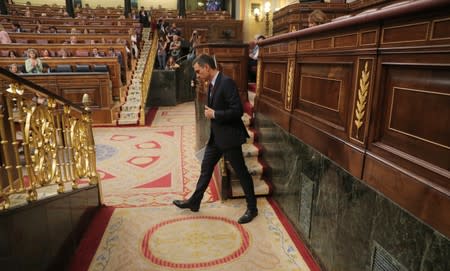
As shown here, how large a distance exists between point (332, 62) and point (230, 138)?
1.09 meters

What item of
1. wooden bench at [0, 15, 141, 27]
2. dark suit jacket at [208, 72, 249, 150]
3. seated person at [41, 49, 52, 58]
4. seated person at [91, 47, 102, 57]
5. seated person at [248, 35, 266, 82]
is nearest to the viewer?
dark suit jacket at [208, 72, 249, 150]

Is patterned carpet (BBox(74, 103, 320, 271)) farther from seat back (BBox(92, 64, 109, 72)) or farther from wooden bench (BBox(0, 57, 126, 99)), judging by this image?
wooden bench (BBox(0, 57, 126, 99))

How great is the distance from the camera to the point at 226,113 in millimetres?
2650

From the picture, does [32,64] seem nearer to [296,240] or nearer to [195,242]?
[195,242]

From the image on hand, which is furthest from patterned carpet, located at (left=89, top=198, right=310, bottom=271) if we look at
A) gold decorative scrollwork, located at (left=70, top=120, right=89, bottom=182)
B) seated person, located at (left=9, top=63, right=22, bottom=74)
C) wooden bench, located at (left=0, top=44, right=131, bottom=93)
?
wooden bench, located at (left=0, top=44, right=131, bottom=93)

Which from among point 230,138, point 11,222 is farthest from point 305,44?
point 11,222

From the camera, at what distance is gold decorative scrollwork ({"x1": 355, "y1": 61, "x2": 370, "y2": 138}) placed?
1.67m

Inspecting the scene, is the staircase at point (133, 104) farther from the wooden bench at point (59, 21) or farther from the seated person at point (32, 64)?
the wooden bench at point (59, 21)

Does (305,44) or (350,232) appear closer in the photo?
(350,232)

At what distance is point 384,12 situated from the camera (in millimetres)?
1502

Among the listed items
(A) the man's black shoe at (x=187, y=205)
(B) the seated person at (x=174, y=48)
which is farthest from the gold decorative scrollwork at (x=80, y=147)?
(B) the seated person at (x=174, y=48)

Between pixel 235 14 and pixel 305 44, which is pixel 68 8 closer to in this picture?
pixel 235 14

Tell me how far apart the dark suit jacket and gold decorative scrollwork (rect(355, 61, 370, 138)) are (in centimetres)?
112

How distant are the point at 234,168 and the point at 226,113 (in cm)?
55
